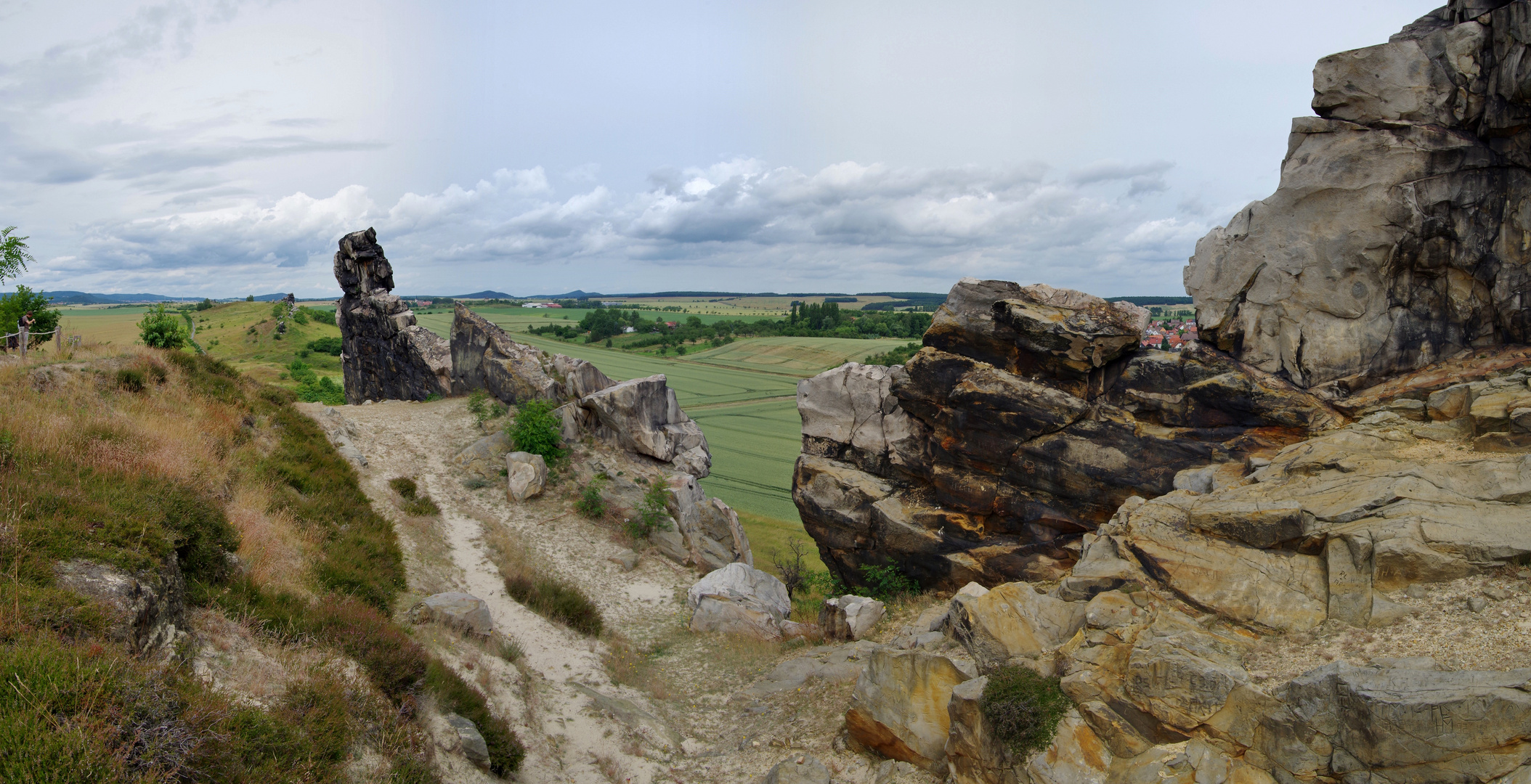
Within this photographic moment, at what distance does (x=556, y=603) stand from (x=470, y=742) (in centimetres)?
918

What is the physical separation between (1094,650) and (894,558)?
11285 mm

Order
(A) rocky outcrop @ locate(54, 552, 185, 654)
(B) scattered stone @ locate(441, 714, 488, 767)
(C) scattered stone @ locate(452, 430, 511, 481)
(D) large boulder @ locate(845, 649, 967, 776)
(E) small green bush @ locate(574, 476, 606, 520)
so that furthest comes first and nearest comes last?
1. (C) scattered stone @ locate(452, 430, 511, 481)
2. (E) small green bush @ locate(574, 476, 606, 520)
3. (D) large boulder @ locate(845, 649, 967, 776)
4. (B) scattered stone @ locate(441, 714, 488, 767)
5. (A) rocky outcrop @ locate(54, 552, 185, 654)

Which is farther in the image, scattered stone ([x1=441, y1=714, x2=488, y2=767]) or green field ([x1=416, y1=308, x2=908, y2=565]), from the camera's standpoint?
green field ([x1=416, y1=308, x2=908, y2=565])

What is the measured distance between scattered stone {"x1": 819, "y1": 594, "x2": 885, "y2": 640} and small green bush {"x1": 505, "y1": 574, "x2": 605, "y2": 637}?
654cm

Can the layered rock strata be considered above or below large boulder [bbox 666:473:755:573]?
above

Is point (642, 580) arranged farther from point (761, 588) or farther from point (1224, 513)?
point (1224, 513)

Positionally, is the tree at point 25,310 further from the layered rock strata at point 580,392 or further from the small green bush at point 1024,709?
the small green bush at point 1024,709

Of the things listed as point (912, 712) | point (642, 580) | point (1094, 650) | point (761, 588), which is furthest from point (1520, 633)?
point (642, 580)

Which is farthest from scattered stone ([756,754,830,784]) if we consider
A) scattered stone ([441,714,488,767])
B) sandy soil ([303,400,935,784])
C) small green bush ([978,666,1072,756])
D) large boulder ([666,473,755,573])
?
large boulder ([666,473,755,573])

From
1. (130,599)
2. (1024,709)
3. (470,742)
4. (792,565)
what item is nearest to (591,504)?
(792,565)

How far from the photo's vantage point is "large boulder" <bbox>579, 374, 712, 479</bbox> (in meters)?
30.1

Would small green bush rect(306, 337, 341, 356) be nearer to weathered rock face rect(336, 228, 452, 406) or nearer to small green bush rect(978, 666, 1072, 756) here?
weathered rock face rect(336, 228, 452, 406)

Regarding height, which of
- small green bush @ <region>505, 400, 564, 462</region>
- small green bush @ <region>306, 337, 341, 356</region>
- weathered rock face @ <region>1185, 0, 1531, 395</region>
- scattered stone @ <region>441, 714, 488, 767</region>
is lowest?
scattered stone @ <region>441, 714, 488, 767</region>

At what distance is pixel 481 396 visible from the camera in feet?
109
